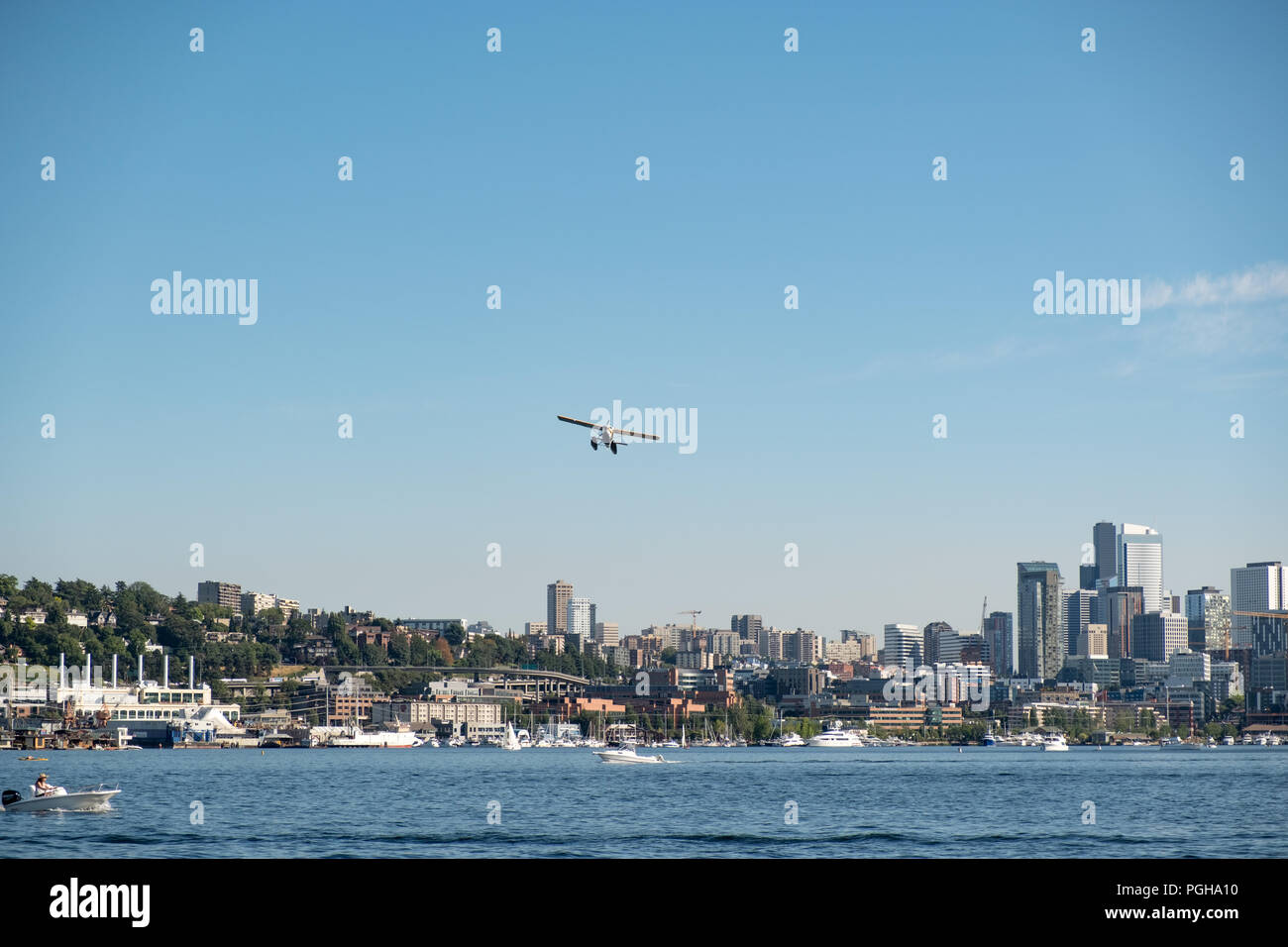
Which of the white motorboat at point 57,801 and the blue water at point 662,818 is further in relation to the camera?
the white motorboat at point 57,801

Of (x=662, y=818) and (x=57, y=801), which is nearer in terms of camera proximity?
(x=57, y=801)

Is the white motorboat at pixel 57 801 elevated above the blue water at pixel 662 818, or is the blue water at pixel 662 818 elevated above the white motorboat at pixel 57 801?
the white motorboat at pixel 57 801

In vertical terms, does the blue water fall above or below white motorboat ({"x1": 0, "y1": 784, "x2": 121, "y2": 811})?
below

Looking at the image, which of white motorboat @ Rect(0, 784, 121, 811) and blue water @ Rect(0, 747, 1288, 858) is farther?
white motorboat @ Rect(0, 784, 121, 811)

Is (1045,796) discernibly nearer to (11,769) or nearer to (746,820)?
(746,820)

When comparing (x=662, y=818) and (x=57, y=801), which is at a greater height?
Result: (x=57, y=801)
